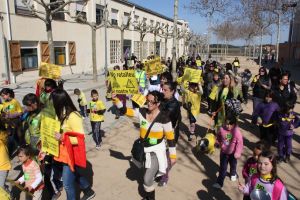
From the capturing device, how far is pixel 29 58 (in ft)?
59.9

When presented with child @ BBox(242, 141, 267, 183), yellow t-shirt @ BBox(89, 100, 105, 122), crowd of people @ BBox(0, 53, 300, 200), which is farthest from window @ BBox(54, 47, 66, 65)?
child @ BBox(242, 141, 267, 183)

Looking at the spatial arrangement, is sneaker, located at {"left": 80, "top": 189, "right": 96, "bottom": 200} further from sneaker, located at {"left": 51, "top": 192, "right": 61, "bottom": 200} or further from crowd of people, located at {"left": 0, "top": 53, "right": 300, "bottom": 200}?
sneaker, located at {"left": 51, "top": 192, "right": 61, "bottom": 200}

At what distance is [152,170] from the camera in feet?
14.3

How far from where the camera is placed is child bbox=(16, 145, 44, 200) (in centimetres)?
411

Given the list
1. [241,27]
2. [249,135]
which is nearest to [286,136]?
[249,135]

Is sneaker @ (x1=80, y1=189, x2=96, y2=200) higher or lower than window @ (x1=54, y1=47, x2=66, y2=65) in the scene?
lower

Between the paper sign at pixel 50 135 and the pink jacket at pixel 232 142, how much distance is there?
264 cm

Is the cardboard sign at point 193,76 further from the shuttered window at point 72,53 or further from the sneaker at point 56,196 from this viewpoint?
the shuttered window at point 72,53

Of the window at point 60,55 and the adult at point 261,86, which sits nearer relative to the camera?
the adult at point 261,86

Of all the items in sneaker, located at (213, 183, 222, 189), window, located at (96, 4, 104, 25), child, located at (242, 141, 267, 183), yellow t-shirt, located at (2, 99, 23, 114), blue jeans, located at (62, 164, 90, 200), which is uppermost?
window, located at (96, 4, 104, 25)

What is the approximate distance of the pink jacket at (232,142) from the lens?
5027 millimetres

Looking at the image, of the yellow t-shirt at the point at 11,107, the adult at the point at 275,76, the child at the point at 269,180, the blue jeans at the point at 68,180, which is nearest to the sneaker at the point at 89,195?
the blue jeans at the point at 68,180

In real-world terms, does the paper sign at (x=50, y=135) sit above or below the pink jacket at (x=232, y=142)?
A: above

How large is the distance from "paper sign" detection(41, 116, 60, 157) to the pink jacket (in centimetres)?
264
